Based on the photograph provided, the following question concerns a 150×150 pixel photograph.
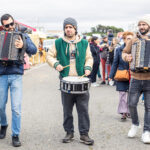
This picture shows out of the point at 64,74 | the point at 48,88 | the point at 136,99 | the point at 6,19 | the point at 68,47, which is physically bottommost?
the point at 48,88

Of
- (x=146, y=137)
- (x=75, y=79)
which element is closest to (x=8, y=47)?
(x=75, y=79)

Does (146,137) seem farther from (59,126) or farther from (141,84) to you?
(59,126)

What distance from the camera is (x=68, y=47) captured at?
16.0ft

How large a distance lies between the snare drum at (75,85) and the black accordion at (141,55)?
0.80 meters

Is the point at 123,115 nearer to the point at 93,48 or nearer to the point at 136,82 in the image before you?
the point at 136,82

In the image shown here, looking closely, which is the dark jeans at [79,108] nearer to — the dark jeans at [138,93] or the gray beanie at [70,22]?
the dark jeans at [138,93]

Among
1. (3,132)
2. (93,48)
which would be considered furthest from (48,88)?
(3,132)

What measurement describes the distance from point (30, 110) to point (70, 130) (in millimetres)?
2517

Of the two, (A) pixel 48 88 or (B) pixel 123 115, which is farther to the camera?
(A) pixel 48 88

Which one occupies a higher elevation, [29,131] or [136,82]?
[136,82]

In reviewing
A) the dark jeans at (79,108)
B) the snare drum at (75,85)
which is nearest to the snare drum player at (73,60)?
the dark jeans at (79,108)

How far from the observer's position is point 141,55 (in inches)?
189

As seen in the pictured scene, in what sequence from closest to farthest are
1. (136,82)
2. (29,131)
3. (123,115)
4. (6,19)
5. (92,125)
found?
(6,19) → (136,82) → (29,131) → (92,125) → (123,115)

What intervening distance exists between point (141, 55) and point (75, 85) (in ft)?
3.58
